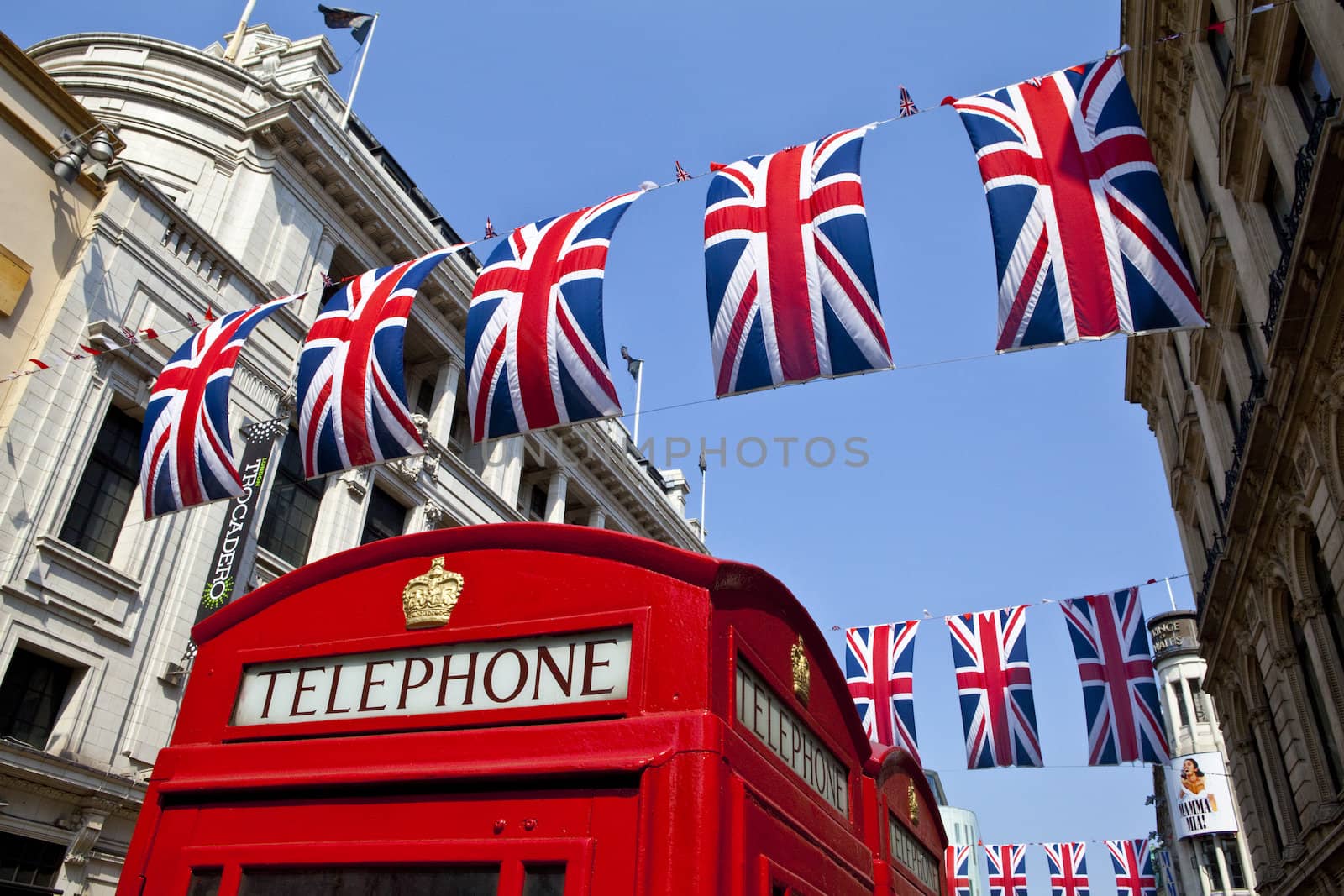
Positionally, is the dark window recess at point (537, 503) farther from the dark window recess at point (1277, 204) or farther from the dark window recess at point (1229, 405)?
the dark window recess at point (1277, 204)

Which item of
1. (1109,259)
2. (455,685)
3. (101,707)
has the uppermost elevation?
(1109,259)

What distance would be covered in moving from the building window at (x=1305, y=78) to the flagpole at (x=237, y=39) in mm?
22269

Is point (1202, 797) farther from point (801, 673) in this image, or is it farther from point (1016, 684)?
point (801, 673)

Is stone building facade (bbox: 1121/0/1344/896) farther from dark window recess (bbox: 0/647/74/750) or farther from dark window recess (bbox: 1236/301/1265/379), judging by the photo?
dark window recess (bbox: 0/647/74/750)

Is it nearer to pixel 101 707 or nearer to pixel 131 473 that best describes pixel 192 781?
pixel 101 707

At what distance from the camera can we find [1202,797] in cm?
4078

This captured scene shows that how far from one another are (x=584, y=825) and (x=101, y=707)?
14508 millimetres

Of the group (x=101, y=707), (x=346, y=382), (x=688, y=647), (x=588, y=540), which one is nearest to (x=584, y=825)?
(x=688, y=647)

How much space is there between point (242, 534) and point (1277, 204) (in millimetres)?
17230

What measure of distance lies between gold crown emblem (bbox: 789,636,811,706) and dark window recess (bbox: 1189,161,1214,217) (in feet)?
59.1

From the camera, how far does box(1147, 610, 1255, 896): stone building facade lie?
39.1 metres

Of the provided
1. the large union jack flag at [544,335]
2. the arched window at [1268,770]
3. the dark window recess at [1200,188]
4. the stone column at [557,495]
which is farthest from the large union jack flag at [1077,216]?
the stone column at [557,495]

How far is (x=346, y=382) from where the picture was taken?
34.4ft

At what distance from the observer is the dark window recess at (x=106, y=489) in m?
14.9
